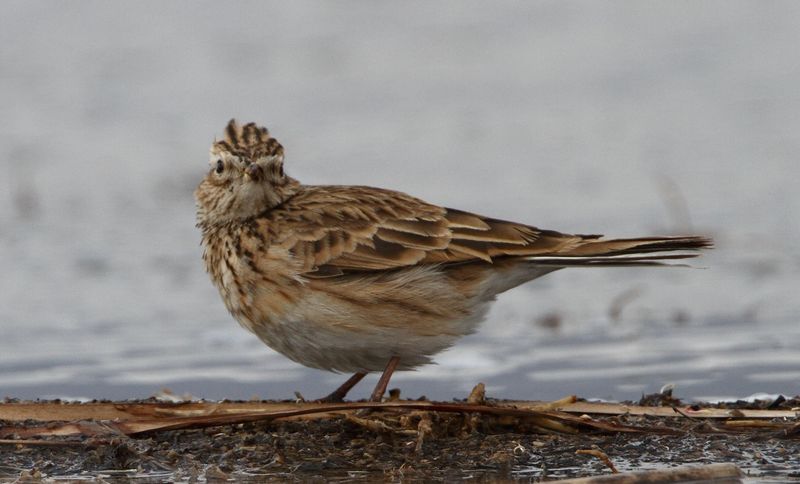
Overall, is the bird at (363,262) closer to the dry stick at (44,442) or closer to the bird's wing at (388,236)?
the bird's wing at (388,236)

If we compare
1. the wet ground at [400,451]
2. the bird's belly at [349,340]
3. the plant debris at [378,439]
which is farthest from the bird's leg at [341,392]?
the wet ground at [400,451]

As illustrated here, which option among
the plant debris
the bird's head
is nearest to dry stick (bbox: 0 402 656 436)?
A: the plant debris

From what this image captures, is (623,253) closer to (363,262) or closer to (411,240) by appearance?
(411,240)

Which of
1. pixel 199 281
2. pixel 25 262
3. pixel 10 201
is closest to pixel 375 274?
pixel 199 281

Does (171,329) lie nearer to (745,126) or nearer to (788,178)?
(788,178)

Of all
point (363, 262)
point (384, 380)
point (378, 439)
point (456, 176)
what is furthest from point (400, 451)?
point (456, 176)

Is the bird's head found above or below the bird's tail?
above

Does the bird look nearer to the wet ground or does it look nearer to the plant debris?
the plant debris
